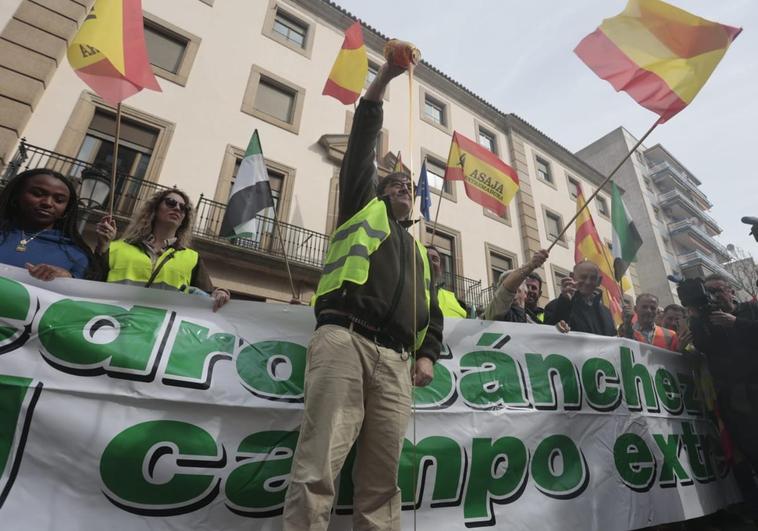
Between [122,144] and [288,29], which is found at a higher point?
[288,29]

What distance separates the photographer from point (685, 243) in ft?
91.1

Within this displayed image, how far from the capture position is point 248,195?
17.8ft

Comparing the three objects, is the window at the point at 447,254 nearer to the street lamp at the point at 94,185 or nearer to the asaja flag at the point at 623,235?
the asaja flag at the point at 623,235

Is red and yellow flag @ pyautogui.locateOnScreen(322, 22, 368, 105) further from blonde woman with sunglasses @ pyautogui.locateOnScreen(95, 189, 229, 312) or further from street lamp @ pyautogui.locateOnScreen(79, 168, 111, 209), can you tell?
blonde woman with sunglasses @ pyautogui.locateOnScreen(95, 189, 229, 312)

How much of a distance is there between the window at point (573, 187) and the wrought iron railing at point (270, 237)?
12914 mm

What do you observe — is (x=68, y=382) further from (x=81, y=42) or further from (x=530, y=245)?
(x=530, y=245)

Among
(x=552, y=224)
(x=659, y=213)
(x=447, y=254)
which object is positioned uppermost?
(x=659, y=213)

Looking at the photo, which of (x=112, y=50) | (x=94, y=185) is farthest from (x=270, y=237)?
(x=112, y=50)

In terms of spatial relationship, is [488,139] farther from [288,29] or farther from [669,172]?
[669,172]

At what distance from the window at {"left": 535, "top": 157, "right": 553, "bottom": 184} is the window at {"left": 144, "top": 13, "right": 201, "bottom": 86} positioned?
13463 millimetres

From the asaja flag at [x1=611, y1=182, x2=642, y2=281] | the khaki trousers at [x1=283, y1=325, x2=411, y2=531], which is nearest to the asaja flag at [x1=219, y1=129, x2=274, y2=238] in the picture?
the khaki trousers at [x1=283, y1=325, x2=411, y2=531]

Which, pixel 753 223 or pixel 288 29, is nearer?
pixel 753 223

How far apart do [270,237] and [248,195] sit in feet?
11.7

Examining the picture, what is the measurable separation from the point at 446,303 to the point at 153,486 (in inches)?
95.8
